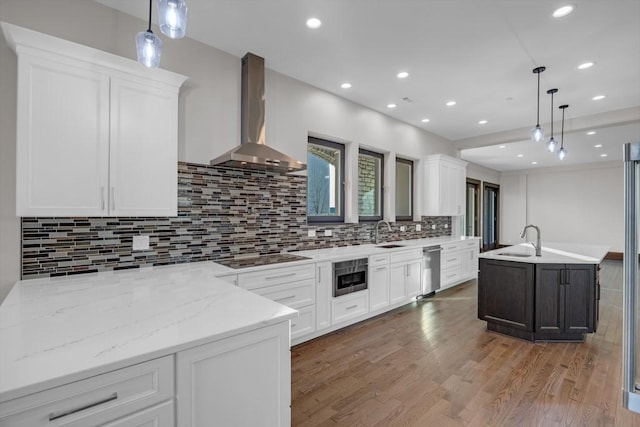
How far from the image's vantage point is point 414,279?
14.1 ft

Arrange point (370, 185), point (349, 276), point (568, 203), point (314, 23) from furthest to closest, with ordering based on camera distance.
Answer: point (568, 203), point (370, 185), point (349, 276), point (314, 23)

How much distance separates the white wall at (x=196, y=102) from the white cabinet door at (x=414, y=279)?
73.4 inches

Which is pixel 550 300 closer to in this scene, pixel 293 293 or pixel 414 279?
pixel 414 279

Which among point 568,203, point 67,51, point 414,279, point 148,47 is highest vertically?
point 67,51

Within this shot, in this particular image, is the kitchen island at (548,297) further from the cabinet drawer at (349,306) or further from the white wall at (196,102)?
the white wall at (196,102)

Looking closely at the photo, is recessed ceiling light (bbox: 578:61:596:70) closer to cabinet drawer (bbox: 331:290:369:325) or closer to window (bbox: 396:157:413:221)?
window (bbox: 396:157:413:221)

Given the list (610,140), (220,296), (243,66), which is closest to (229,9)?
(243,66)

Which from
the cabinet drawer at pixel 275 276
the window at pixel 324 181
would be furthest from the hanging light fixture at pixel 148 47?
the window at pixel 324 181

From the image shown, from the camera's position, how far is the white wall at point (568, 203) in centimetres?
879

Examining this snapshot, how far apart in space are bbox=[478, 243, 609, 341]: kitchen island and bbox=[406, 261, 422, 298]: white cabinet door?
3.82ft

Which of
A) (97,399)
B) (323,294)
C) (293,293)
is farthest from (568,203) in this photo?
(97,399)

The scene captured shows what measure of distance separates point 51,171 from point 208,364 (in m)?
1.64

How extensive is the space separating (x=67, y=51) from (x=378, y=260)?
3.32 meters

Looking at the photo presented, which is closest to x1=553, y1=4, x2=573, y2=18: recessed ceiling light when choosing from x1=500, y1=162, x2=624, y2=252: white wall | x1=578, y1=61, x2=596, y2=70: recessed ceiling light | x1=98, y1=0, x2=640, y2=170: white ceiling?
x1=98, y1=0, x2=640, y2=170: white ceiling
